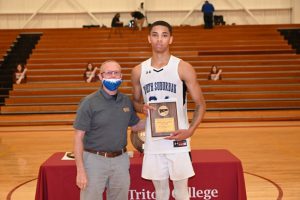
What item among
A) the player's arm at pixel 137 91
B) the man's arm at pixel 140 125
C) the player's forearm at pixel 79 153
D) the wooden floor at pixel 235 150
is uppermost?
the player's arm at pixel 137 91

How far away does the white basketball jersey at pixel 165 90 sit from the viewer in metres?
3.55

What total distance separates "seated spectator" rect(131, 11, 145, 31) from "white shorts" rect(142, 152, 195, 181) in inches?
628

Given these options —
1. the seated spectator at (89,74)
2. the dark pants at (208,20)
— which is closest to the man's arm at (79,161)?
the seated spectator at (89,74)

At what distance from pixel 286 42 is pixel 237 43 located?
1935 mm

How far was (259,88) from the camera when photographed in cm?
1455

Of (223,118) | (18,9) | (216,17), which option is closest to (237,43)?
(216,17)

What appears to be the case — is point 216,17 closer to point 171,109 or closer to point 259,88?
point 259,88

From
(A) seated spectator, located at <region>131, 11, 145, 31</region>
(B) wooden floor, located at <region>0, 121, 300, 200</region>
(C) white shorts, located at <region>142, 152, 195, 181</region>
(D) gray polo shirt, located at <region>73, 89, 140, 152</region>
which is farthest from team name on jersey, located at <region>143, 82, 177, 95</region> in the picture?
(A) seated spectator, located at <region>131, 11, 145, 31</region>

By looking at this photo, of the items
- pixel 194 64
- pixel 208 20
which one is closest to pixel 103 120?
pixel 194 64

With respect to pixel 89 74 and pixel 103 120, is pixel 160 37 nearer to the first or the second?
pixel 103 120

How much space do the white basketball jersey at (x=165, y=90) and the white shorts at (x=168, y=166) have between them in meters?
0.05

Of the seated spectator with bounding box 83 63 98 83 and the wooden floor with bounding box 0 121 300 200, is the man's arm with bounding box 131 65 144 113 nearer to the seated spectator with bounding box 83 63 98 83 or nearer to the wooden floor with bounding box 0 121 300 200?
the wooden floor with bounding box 0 121 300 200

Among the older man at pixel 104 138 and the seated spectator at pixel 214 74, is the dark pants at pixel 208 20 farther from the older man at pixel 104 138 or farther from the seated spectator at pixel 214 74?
the older man at pixel 104 138

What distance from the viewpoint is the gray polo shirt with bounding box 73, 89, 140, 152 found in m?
3.47
